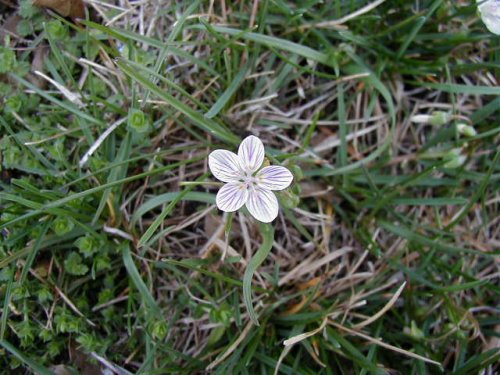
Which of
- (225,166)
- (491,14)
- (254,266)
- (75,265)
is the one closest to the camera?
(254,266)

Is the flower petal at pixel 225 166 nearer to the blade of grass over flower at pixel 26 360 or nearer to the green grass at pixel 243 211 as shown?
the green grass at pixel 243 211

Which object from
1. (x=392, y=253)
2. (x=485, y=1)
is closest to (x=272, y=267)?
(x=392, y=253)

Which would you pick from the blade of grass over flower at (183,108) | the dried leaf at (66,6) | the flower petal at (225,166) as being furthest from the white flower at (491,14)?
the dried leaf at (66,6)

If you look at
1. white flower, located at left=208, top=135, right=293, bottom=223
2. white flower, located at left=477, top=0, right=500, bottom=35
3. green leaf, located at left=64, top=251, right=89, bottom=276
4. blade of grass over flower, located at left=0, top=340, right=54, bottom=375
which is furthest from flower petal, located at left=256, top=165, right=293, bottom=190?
white flower, located at left=477, top=0, right=500, bottom=35

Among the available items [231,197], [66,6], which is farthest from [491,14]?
[66,6]

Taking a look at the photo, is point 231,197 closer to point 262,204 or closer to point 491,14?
point 262,204

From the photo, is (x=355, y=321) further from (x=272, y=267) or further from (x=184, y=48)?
(x=184, y=48)

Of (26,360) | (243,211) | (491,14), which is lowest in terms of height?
(26,360)
